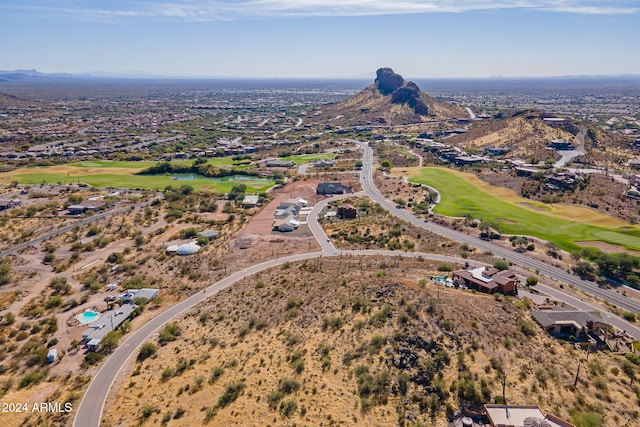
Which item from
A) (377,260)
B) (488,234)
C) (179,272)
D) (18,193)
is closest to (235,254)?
(179,272)

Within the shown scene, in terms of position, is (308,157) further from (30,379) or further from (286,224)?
(30,379)

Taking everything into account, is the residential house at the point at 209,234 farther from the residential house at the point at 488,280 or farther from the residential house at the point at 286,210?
the residential house at the point at 488,280

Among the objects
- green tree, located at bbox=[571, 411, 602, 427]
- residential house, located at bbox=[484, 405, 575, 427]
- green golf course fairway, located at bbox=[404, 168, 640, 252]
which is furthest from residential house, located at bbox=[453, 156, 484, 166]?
residential house, located at bbox=[484, 405, 575, 427]

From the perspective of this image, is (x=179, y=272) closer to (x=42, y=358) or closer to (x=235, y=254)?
(x=235, y=254)

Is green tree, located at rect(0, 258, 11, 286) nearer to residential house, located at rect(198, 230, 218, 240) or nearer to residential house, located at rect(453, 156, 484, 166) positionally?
residential house, located at rect(198, 230, 218, 240)

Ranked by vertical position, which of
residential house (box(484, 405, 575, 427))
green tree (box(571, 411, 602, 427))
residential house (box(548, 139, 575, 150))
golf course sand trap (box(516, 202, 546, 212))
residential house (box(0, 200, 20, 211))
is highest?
residential house (box(548, 139, 575, 150))
